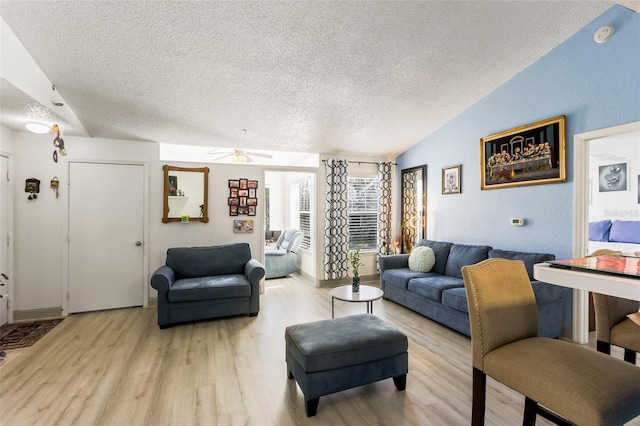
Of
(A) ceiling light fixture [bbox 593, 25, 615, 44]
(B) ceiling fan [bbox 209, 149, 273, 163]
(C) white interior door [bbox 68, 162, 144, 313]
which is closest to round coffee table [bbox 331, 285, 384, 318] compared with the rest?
(B) ceiling fan [bbox 209, 149, 273, 163]

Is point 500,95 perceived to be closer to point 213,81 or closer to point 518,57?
point 518,57

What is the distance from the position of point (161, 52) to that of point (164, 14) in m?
0.46

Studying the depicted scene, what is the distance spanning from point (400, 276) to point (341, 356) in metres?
2.32

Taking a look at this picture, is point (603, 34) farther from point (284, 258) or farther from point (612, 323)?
point (284, 258)

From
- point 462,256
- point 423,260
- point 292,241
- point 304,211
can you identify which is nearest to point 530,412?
point 462,256

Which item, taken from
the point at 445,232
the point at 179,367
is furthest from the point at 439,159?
the point at 179,367

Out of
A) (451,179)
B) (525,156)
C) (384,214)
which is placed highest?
(525,156)

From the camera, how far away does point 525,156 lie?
343 cm

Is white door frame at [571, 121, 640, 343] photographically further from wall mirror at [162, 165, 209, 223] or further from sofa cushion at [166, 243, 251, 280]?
wall mirror at [162, 165, 209, 223]

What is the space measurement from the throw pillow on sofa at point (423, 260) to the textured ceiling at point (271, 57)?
1.92 m

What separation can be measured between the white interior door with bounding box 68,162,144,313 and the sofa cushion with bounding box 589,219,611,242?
Answer: 7.19 metres

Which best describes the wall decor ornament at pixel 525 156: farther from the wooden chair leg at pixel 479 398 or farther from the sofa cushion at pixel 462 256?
the wooden chair leg at pixel 479 398

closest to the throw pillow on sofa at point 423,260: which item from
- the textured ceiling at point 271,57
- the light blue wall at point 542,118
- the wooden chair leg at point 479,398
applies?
the light blue wall at point 542,118

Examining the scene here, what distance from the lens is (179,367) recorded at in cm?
262
